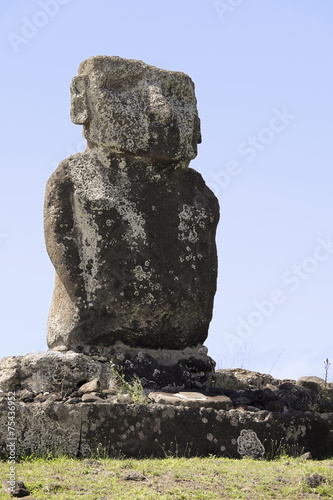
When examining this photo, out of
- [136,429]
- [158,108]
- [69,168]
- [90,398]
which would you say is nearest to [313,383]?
[136,429]

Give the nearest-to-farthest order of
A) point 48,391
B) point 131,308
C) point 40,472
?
1. point 40,472
2. point 48,391
3. point 131,308

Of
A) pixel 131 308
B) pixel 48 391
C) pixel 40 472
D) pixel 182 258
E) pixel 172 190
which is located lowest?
pixel 40 472

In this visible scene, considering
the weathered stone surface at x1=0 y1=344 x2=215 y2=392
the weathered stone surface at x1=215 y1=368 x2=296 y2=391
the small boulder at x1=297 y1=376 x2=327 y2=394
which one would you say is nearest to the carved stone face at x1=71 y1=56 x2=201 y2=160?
the weathered stone surface at x1=0 y1=344 x2=215 y2=392

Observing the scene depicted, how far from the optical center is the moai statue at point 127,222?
9.20 m

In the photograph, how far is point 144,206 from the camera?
949 cm

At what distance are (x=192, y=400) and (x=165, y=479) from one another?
54.3 inches

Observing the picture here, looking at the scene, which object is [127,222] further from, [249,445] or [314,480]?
[314,480]

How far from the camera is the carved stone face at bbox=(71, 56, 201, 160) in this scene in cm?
938

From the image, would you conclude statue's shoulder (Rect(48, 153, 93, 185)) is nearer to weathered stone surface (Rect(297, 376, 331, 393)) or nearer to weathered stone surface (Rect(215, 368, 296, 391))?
weathered stone surface (Rect(215, 368, 296, 391))

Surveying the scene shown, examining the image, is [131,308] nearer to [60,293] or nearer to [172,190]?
[60,293]

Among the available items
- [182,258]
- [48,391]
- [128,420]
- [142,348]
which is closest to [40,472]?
[128,420]

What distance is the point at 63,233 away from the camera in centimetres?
929

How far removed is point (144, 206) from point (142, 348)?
1594mm

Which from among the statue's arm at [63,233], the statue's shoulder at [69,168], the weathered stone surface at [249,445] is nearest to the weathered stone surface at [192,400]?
the weathered stone surface at [249,445]
